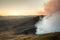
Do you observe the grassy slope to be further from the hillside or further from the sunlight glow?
the sunlight glow

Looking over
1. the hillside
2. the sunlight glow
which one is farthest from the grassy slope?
the sunlight glow

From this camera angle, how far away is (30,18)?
1628 millimetres

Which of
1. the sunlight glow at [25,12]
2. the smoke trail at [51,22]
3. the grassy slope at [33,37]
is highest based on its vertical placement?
the sunlight glow at [25,12]

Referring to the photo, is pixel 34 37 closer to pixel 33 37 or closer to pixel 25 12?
pixel 33 37

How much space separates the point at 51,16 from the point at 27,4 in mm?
337

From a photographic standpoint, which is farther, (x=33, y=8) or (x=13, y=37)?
(x=33, y=8)

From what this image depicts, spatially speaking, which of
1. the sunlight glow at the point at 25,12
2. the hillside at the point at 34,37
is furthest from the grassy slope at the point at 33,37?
the sunlight glow at the point at 25,12

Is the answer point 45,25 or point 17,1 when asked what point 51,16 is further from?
point 17,1

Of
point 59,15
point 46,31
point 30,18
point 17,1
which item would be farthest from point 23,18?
point 59,15

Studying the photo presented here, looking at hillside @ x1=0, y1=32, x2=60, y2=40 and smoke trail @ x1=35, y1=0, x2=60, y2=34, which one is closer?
hillside @ x1=0, y1=32, x2=60, y2=40

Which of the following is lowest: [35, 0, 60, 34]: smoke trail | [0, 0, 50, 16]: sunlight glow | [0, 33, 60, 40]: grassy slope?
[0, 33, 60, 40]: grassy slope

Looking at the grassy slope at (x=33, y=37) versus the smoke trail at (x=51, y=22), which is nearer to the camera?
the grassy slope at (x=33, y=37)

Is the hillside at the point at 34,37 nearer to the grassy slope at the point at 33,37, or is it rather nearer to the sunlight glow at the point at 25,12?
the grassy slope at the point at 33,37

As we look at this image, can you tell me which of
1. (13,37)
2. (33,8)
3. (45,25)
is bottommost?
(13,37)
